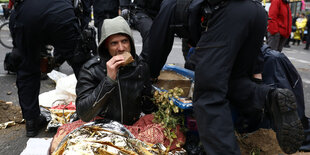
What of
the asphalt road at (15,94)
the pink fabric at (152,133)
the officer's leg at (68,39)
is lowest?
the asphalt road at (15,94)

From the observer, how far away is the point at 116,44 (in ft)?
7.47

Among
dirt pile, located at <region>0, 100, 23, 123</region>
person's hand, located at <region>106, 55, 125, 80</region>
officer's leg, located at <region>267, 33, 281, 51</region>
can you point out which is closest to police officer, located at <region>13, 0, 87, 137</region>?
dirt pile, located at <region>0, 100, 23, 123</region>

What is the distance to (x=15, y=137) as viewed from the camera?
2.88 meters

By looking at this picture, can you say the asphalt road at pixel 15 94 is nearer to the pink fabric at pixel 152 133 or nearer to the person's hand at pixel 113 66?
the pink fabric at pixel 152 133

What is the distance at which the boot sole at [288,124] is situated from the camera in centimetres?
195

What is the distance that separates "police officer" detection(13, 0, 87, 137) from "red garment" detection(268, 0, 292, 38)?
4759 mm

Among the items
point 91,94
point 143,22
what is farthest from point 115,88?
point 143,22

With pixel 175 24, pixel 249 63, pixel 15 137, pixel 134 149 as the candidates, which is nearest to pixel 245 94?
pixel 249 63

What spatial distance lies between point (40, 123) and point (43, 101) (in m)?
0.76

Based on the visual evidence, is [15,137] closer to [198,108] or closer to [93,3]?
[198,108]

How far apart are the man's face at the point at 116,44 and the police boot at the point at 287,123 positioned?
48.7 inches

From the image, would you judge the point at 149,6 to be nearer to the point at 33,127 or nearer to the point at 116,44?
the point at 116,44

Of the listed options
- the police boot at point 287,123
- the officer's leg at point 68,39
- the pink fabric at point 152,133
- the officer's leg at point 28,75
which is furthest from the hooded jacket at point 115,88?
the police boot at point 287,123

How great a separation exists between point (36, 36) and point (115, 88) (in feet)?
3.56
